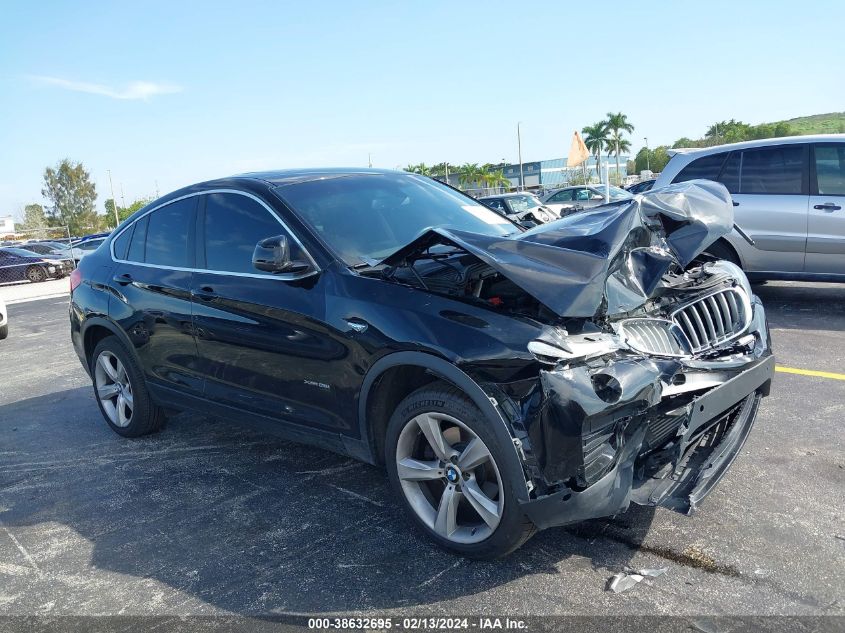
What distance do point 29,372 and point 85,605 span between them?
5.88 meters

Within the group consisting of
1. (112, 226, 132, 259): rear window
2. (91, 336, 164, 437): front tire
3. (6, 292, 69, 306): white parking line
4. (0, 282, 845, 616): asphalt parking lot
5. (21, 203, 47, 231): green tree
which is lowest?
(0, 282, 845, 616): asphalt parking lot

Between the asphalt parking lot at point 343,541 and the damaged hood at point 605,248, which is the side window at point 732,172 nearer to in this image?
the asphalt parking lot at point 343,541

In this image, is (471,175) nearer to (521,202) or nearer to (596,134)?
(596,134)

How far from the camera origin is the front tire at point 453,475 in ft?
9.59

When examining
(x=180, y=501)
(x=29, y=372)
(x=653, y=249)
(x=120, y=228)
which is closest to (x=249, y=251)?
(x=180, y=501)

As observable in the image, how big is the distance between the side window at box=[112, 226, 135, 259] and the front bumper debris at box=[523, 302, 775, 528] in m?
3.71

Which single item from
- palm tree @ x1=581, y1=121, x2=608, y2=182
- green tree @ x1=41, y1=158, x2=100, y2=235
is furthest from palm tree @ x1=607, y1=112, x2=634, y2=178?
green tree @ x1=41, y1=158, x2=100, y2=235

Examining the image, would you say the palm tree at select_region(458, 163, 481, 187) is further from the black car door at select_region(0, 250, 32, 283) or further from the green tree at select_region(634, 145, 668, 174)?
the black car door at select_region(0, 250, 32, 283)

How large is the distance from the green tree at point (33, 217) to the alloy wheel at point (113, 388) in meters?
79.0

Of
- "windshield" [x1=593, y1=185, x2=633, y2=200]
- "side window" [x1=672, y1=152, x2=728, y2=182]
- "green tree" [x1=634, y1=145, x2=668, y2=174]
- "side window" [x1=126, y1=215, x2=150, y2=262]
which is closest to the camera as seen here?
"side window" [x1=126, y1=215, x2=150, y2=262]

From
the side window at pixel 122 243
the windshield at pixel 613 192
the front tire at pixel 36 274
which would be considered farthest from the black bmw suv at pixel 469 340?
the front tire at pixel 36 274

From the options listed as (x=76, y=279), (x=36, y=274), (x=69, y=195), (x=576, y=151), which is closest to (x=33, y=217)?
(x=69, y=195)

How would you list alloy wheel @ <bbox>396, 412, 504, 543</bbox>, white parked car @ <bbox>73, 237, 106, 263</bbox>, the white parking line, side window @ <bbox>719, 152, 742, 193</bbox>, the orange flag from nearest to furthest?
alloy wheel @ <bbox>396, 412, 504, 543</bbox>, side window @ <bbox>719, 152, 742, 193</bbox>, the orange flag, the white parking line, white parked car @ <bbox>73, 237, 106, 263</bbox>

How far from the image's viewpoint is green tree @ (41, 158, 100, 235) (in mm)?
73812
